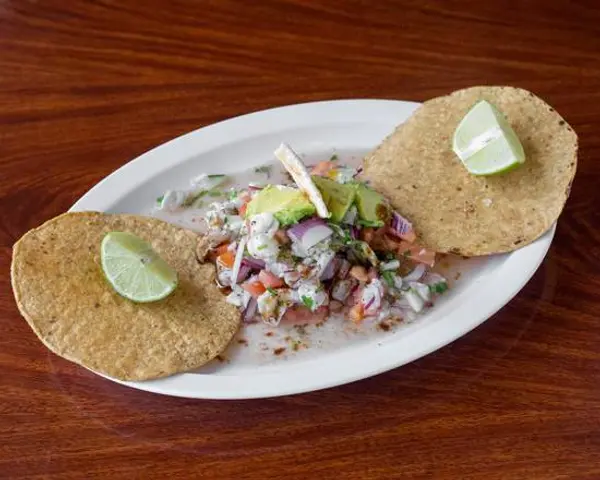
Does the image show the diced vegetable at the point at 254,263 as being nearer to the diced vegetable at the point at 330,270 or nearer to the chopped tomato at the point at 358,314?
the diced vegetable at the point at 330,270

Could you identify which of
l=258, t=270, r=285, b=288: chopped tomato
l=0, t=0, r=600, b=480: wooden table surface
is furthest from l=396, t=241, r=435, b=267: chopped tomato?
l=258, t=270, r=285, b=288: chopped tomato

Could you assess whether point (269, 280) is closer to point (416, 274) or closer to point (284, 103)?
point (416, 274)

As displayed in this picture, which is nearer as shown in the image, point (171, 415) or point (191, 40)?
point (171, 415)

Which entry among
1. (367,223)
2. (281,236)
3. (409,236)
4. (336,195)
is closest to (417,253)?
(409,236)

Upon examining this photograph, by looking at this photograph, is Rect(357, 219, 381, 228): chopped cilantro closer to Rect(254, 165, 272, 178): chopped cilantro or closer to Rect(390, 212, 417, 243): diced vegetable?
Rect(390, 212, 417, 243): diced vegetable

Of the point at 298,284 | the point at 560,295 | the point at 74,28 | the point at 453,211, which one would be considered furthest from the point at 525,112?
the point at 74,28

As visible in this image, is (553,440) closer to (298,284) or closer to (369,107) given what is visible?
(298,284)
